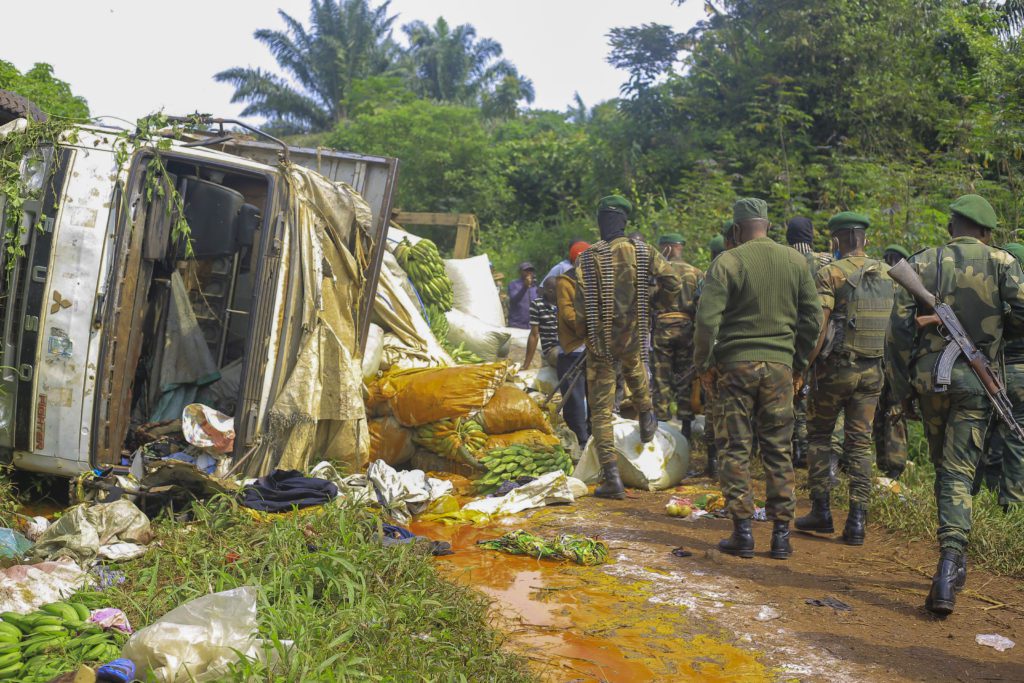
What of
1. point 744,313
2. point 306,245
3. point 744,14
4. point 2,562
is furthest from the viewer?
point 744,14

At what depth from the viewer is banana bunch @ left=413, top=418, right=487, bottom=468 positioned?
7168 mm

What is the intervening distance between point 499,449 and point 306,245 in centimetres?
214

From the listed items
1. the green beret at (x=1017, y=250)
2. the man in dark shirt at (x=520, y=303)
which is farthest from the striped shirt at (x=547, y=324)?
the green beret at (x=1017, y=250)

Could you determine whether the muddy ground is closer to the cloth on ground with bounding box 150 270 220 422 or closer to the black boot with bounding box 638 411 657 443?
the black boot with bounding box 638 411 657 443

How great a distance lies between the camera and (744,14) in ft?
53.2

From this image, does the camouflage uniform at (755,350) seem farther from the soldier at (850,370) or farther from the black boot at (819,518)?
the black boot at (819,518)

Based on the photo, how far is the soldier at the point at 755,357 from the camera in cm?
530

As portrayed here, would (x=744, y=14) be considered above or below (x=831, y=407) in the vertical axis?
above

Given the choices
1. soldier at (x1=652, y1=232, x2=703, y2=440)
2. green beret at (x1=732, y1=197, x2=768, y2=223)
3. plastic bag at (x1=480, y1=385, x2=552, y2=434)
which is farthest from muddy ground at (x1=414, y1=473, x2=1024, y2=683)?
soldier at (x1=652, y1=232, x2=703, y2=440)


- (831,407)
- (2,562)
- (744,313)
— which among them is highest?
(744,313)

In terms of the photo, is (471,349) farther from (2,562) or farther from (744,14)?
(744,14)

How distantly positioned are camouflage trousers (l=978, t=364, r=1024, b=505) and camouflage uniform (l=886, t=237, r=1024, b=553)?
0.91 feet

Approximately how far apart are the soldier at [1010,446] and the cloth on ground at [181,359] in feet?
A: 16.4

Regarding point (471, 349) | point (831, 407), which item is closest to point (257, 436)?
point (831, 407)
